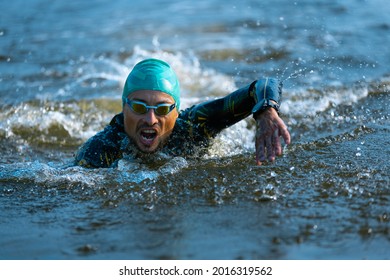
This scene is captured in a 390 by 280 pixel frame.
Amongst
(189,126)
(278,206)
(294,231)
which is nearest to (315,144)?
(189,126)

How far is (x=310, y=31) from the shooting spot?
12.4 meters

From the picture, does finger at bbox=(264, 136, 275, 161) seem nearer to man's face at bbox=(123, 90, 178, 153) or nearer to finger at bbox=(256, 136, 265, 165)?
finger at bbox=(256, 136, 265, 165)

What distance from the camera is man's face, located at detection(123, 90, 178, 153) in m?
6.07

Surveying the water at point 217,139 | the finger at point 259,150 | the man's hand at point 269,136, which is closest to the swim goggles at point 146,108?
the water at point 217,139

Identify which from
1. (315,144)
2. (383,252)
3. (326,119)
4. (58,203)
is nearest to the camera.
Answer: (383,252)

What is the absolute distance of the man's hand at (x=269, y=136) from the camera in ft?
16.0

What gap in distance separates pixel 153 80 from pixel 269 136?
1.60 meters

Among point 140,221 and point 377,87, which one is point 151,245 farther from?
point 377,87

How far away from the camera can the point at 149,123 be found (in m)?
6.02

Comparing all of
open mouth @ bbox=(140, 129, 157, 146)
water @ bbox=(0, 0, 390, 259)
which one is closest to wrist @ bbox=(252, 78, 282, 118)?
water @ bbox=(0, 0, 390, 259)

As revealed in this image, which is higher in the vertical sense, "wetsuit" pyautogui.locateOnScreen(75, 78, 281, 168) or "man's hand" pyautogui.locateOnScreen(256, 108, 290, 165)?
"wetsuit" pyautogui.locateOnScreen(75, 78, 281, 168)

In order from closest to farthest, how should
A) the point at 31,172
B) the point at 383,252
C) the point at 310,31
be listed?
the point at 383,252 → the point at 31,172 → the point at 310,31

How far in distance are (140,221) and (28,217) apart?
901 mm

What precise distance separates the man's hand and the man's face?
1.25m
